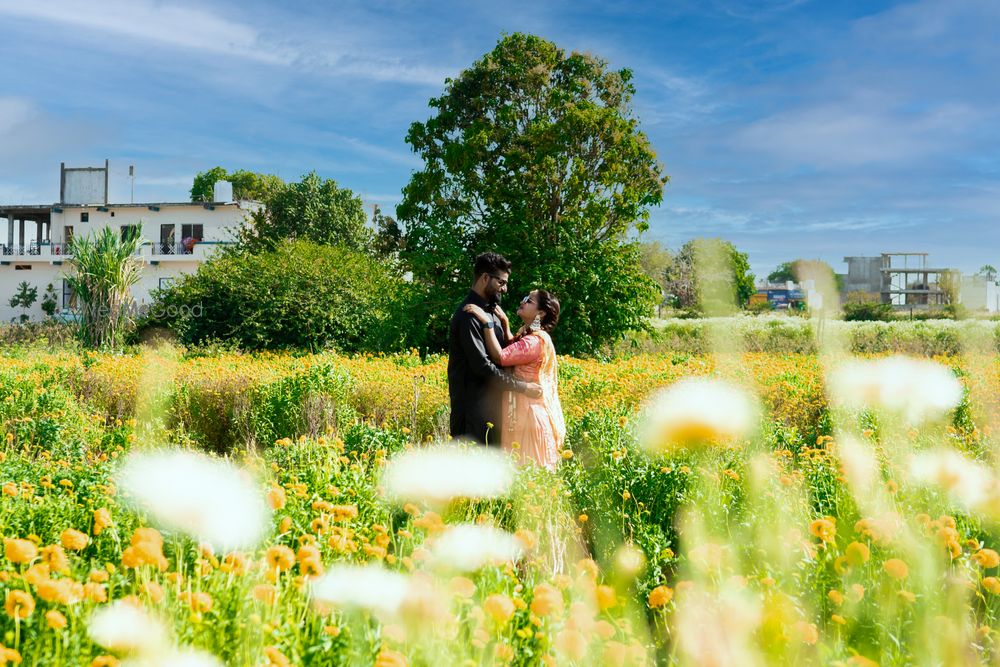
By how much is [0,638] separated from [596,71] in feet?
51.1

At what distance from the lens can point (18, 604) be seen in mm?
2143

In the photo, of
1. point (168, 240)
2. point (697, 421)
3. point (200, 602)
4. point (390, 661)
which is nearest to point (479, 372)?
point (697, 421)

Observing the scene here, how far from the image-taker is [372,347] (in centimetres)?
1658

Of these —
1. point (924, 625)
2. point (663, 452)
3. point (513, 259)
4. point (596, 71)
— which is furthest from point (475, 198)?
point (924, 625)

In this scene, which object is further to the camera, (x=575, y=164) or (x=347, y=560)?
(x=575, y=164)

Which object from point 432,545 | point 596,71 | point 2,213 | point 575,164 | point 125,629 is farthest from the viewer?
point 2,213

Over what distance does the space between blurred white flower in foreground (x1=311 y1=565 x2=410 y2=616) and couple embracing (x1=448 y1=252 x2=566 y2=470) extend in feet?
8.05

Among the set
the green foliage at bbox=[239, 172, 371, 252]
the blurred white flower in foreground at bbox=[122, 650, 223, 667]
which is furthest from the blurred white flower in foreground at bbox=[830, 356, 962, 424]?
the green foliage at bbox=[239, 172, 371, 252]

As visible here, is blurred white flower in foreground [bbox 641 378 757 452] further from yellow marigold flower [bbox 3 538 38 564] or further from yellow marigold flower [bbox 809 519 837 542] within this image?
yellow marigold flower [bbox 3 538 38 564]

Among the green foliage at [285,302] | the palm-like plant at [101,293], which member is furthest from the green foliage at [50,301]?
the green foliage at [285,302]

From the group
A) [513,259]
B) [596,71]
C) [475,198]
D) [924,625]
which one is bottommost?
[924,625]

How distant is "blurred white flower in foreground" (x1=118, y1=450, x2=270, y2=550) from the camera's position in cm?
291

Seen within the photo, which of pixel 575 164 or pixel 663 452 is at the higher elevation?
pixel 575 164

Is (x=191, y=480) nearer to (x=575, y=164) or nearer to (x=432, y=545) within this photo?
(x=432, y=545)
